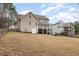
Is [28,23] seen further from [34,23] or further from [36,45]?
[36,45]

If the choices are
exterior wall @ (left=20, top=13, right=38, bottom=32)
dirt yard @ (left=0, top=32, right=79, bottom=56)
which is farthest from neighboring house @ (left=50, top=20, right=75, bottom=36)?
exterior wall @ (left=20, top=13, right=38, bottom=32)

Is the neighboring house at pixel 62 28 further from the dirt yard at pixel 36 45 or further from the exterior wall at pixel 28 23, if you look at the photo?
the exterior wall at pixel 28 23

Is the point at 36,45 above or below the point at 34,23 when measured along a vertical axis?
below

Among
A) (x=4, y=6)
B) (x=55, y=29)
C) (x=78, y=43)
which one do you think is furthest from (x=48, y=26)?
(x=4, y=6)

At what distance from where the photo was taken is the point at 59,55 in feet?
6.42

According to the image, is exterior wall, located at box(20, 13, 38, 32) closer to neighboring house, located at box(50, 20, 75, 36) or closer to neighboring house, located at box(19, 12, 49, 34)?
neighboring house, located at box(19, 12, 49, 34)

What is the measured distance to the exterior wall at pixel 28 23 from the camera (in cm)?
200

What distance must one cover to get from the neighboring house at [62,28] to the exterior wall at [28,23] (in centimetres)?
18

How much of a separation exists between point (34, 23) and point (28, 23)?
0.20 ft

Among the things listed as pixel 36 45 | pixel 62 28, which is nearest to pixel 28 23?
pixel 36 45

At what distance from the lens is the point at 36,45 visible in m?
1.98

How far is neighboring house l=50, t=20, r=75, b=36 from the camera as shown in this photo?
201 centimetres

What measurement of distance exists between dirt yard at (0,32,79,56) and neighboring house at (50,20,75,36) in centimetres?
5

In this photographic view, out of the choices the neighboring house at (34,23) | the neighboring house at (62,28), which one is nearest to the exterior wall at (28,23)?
the neighboring house at (34,23)
